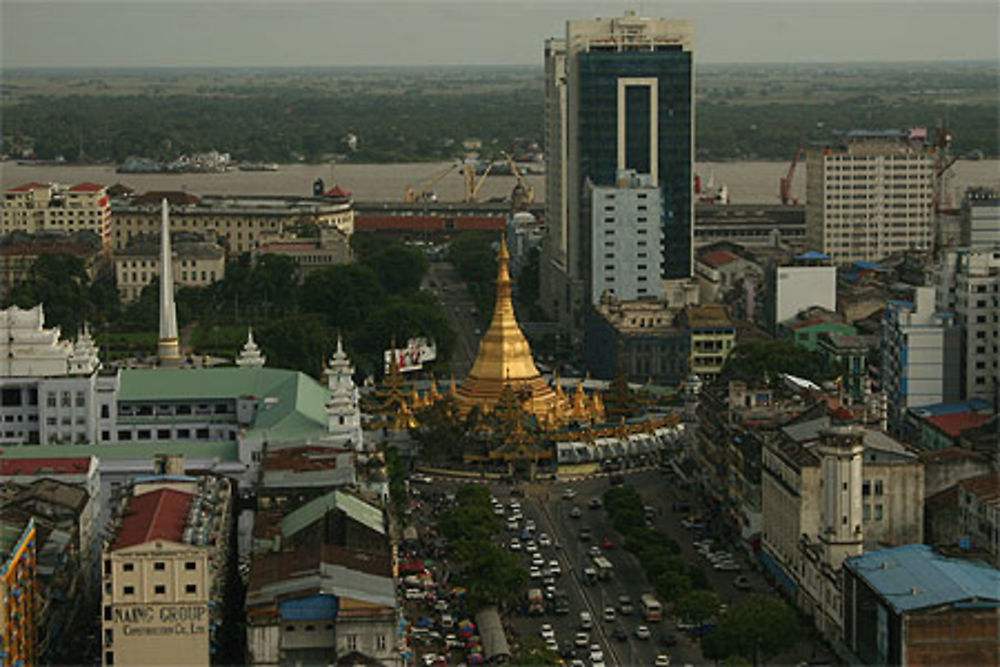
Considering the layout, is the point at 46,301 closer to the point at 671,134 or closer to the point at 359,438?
the point at 671,134

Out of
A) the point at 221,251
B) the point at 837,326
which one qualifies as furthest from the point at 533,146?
the point at 837,326

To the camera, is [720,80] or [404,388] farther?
[720,80]

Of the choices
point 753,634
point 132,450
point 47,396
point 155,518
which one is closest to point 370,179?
point 47,396

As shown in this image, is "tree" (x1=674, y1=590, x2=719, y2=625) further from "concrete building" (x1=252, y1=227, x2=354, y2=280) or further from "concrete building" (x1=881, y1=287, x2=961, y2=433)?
"concrete building" (x1=252, y1=227, x2=354, y2=280)

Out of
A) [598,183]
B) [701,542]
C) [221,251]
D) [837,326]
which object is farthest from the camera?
[221,251]

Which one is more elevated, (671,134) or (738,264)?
(671,134)

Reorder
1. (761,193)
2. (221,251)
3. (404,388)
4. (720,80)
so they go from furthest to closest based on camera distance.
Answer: (720,80), (761,193), (221,251), (404,388)
